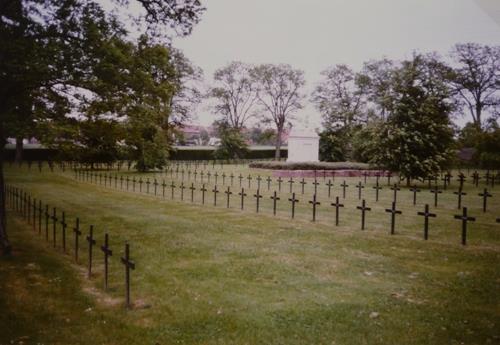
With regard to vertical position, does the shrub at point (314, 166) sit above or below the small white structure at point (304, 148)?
below

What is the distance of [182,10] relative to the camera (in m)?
11.5

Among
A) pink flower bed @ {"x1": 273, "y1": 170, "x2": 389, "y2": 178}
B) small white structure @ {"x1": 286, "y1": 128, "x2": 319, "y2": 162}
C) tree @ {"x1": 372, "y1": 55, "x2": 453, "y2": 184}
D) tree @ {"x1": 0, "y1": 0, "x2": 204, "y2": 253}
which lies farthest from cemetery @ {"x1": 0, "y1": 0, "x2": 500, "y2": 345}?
small white structure @ {"x1": 286, "y1": 128, "x2": 319, "y2": 162}

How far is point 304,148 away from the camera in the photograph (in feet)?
153

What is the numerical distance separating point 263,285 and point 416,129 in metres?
22.6

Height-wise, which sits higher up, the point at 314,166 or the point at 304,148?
the point at 304,148

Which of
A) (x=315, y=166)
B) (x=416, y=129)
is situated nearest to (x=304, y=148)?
(x=315, y=166)

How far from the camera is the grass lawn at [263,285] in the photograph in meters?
6.46

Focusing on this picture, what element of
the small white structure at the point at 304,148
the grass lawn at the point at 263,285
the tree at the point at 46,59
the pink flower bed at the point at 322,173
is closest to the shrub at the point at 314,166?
the pink flower bed at the point at 322,173

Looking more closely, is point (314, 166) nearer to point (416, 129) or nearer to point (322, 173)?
point (322, 173)

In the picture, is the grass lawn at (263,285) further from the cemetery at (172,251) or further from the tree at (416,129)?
the tree at (416,129)

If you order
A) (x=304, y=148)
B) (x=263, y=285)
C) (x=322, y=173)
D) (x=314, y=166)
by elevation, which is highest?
(x=304, y=148)

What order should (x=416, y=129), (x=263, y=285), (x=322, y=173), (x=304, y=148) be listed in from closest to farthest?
(x=263, y=285)
(x=416, y=129)
(x=322, y=173)
(x=304, y=148)

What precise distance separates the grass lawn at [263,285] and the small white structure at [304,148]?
103ft

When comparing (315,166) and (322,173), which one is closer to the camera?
(322,173)
